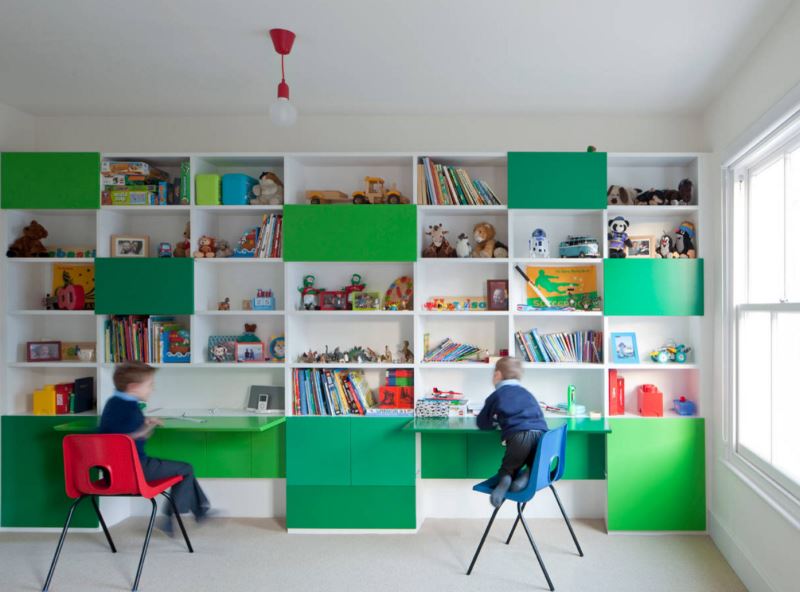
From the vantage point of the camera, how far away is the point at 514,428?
10.7 ft

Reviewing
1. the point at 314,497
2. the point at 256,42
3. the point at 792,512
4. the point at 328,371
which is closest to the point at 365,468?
the point at 314,497

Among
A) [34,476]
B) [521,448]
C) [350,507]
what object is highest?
[521,448]

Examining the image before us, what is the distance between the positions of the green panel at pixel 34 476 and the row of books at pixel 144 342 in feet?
1.85

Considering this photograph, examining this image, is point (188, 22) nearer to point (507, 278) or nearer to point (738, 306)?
point (507, 278)

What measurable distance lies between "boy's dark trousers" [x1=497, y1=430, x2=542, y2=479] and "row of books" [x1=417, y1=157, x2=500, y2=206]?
4.97 feet

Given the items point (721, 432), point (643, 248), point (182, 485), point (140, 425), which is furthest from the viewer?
point (643, 248)

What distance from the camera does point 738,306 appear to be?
3418 millimetres

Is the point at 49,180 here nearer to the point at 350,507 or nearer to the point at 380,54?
the point at 380,54

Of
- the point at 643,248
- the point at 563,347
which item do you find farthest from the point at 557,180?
the point at 563,347

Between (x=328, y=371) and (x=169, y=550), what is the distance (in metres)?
1.40

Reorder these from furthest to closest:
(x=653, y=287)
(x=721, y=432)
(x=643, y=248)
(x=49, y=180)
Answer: (x=643, y=248), (x=49, y=180), (x=653, y=287), (x=721, y=432)

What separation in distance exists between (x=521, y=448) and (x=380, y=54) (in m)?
2.20

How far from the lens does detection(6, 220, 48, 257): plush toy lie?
3.95 meters

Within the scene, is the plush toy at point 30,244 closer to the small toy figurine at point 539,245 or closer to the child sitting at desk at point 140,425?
the child sitting at desk at point 140,425
